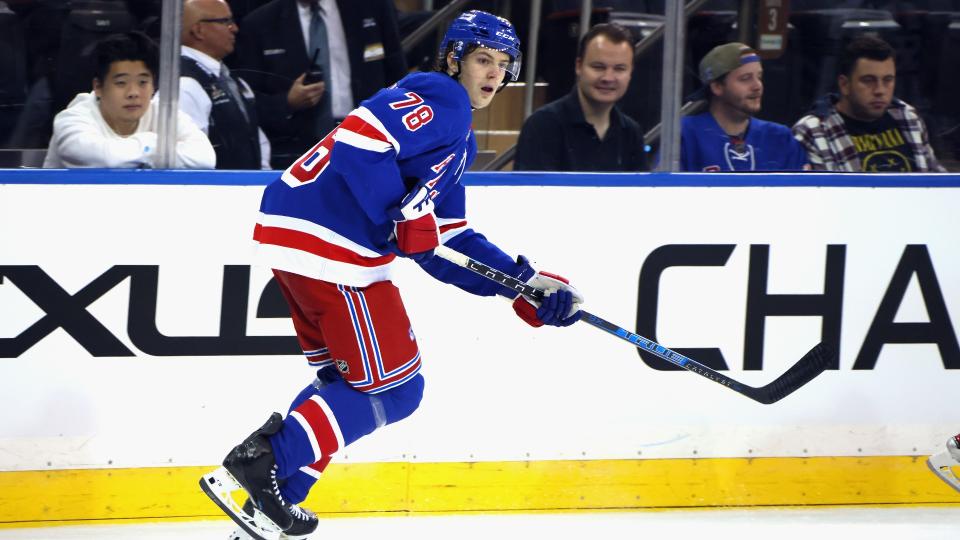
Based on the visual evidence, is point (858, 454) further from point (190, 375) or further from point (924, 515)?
point (190, 375)

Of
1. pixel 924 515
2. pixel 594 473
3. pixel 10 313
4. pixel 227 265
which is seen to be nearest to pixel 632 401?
pixel 594 473

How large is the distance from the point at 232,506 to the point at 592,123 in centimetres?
130

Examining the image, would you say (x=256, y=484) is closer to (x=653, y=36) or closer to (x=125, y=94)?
(x=125, y=94)

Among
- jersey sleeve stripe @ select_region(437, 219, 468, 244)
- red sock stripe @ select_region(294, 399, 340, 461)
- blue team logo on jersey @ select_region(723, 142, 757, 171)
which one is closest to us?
red sock stripe @ select_region(294, 399, 340, 461)

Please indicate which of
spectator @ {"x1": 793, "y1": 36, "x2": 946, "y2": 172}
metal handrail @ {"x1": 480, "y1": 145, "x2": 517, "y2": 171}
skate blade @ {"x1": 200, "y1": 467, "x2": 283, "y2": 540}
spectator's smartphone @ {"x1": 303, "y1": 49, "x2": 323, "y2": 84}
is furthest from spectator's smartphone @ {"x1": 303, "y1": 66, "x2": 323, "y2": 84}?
spectator @ {"x1": 793, "y1": 36, "x2": 946, "y2": 172}

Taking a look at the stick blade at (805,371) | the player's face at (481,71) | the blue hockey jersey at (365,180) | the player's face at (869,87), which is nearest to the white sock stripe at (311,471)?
the blue hockey jersey at (365,180)

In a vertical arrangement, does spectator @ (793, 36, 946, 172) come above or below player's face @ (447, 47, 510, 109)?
below

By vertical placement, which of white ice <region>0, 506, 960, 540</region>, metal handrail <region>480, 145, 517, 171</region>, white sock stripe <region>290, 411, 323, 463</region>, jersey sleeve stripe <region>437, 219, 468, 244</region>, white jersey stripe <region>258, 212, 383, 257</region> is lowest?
white ice <region>0, 506, 960, 540</region>

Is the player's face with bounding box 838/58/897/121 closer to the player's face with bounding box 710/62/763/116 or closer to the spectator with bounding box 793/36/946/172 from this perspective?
the spectator with bounding box 793/36/946/172

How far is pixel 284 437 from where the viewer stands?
7.93ft

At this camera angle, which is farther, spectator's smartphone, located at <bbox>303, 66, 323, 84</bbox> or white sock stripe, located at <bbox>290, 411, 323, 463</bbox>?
spectator's smartphone, located at <bbox>303, 66, 323, 84</bbox>

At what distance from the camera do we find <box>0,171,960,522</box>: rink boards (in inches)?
116

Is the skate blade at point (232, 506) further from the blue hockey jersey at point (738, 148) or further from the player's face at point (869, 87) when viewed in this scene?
the player's face at point (869, 87)

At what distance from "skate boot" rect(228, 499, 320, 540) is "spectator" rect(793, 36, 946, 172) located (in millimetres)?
1538
